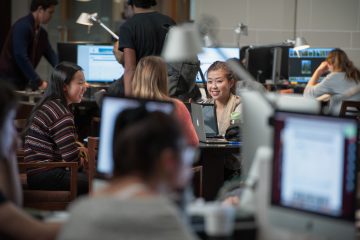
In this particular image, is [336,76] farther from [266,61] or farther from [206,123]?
[206,123]

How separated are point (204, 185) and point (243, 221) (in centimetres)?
255

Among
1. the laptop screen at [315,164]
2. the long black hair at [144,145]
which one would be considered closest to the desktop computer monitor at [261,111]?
the laptop screen at [315,164]

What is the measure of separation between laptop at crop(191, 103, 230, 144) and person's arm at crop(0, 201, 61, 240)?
2452mm

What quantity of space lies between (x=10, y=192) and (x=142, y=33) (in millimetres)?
2804

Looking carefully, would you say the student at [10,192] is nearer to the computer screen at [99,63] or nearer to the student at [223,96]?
the student at [223,96]

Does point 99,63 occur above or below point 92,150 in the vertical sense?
above

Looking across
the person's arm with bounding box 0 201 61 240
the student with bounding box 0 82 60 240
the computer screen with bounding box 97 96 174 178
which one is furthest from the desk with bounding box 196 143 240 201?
the person's arm with bounding box 0 201 61 240

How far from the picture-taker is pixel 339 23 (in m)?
9.55

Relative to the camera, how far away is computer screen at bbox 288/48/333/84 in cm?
858

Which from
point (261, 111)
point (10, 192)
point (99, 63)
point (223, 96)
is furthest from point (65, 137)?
point (99, 63)

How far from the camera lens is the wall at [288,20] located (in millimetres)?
9430

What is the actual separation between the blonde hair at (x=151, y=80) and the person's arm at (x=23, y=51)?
3200 millimetres

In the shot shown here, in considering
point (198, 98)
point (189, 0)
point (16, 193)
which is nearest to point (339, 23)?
point (189, 0)

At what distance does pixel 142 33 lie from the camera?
5.48 m
